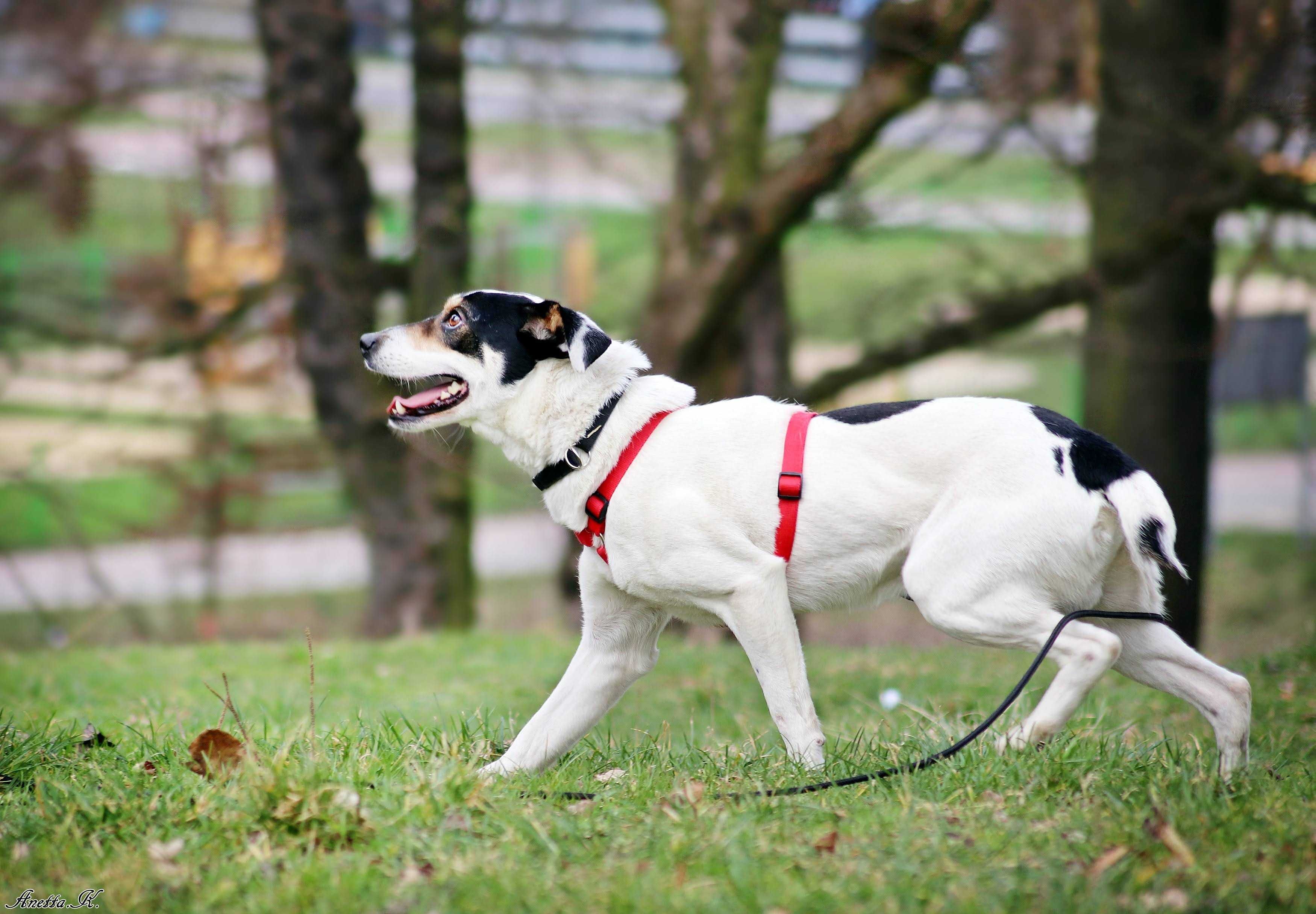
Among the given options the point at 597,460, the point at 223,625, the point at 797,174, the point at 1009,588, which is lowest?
the point at 223,625

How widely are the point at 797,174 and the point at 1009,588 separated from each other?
559 centimetres

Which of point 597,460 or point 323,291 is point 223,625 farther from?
point 597,460

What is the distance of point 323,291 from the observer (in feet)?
34.1

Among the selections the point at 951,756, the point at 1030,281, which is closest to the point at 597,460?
the point at 951,756

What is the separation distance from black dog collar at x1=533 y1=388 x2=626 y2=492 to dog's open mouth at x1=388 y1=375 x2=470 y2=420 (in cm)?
41

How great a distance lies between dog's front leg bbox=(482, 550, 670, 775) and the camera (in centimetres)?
405

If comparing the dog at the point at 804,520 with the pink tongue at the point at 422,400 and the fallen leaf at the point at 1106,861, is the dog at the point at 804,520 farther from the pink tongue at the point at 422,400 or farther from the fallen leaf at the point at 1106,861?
the fallen leaf at the point at 1106,861

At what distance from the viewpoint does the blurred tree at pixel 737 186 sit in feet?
28.1

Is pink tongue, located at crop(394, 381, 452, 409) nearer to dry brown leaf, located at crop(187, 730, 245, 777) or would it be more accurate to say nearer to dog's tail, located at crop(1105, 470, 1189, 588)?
dry brown leaf, located at crop(187, 730, 245, 777)

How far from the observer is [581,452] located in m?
4.09

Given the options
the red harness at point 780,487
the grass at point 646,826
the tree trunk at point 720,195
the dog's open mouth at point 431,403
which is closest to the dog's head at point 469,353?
the dog's open mouth at point 431,403

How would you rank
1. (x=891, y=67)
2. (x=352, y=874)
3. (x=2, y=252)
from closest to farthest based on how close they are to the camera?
1. (x=352, y=874)
2. (x=891, y=67)
3. (x=2, y=252)

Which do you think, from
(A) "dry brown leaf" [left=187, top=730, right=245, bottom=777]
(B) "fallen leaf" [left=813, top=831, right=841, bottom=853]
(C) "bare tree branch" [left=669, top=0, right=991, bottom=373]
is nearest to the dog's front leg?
(A) "dry brown leaf" [left=187, top=730, right=245, bottom=777]

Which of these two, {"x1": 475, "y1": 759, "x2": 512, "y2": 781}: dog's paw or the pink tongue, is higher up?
the pink tongue
